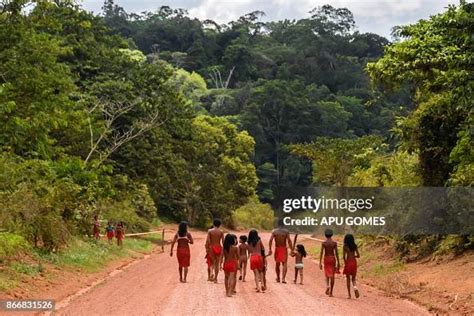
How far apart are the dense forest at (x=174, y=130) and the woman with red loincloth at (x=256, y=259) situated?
5.91 meters

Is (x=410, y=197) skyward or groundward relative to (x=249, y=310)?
skyward

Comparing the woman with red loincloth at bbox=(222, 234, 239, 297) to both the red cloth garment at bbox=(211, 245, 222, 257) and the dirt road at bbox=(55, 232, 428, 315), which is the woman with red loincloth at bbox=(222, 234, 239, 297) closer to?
the dirt road at bbox=(55, 232, 428, 315)

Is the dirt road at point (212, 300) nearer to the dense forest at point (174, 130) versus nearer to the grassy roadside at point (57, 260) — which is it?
the grassy roadside at point (57, 260)

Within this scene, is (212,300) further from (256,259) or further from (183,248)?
(183,248)

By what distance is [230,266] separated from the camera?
15.6m

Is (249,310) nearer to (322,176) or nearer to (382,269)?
(382,269)

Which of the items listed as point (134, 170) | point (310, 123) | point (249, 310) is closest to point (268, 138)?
point (310, 123)

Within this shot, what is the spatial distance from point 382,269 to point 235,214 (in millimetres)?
45721

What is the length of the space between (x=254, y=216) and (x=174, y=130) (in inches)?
1137

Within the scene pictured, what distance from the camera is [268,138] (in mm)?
94688

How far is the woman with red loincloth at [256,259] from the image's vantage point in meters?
16.5

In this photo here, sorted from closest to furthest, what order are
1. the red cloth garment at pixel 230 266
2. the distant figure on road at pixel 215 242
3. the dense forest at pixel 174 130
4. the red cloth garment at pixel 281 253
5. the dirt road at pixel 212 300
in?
the dirt road at pixel 212 300 → the red cloth garment at pixel 230 266 → the distant figure on road at pixel 215 242 → the red cloth garment at pixel 281 253 → the dense forest at pixel 174 130

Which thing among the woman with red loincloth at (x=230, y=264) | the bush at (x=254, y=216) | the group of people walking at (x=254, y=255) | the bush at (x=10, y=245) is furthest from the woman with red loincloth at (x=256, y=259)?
the bush at (x=254, y=216)

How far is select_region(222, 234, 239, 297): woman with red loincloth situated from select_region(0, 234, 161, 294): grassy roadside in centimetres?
459
